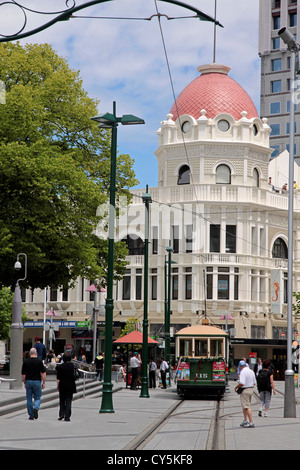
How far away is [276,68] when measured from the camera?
100 meters

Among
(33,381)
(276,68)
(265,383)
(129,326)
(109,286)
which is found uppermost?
(276,68)

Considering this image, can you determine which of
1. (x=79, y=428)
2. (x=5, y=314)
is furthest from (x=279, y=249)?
(x=79, y=428)

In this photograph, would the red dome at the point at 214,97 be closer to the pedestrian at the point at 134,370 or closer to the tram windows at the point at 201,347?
the pedestrian at the point at 134,370

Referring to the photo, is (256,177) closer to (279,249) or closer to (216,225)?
(216,225)

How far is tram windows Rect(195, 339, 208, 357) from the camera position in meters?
33.3

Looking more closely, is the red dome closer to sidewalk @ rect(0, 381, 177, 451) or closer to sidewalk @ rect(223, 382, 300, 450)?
sidewalk @ rect(0, 381, 177, 451)

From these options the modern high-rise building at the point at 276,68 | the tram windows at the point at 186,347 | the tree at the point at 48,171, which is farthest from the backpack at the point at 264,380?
the modern high-rise building at the point at 276,68

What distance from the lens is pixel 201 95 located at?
66.4m

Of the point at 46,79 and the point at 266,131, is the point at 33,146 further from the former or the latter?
the point at 266,131

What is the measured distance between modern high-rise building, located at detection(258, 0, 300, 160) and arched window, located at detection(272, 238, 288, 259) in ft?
93.9

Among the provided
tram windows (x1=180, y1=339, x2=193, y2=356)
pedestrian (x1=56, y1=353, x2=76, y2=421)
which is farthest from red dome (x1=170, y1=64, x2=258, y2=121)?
pedestrian (x1=56, y1=353, x2=76, y2=421)

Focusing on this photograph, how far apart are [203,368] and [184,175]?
35157mm

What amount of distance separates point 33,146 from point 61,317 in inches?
1567
